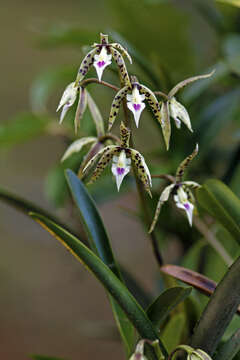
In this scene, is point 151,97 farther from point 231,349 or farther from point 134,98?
point 231,349

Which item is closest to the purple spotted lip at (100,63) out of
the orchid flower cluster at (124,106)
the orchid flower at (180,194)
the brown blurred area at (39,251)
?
the orchid flower cluster at (124,106)

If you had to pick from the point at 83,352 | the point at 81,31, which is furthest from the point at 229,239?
the point at 83,352

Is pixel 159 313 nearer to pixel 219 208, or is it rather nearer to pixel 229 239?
pixel 219 208

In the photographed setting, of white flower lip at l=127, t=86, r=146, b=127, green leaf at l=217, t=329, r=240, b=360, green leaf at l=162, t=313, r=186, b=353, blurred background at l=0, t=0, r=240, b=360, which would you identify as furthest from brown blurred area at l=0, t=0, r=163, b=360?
white flower lip at l=127, t=86, r=146, b=127

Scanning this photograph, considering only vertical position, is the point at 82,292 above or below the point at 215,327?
below

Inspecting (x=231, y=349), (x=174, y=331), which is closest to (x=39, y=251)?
(x=174, y=331)

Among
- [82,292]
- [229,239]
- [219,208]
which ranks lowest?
[82,292]

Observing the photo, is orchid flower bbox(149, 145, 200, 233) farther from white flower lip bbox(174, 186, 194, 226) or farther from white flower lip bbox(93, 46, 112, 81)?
white flower lip bbox(93, 46, 112, 81)
